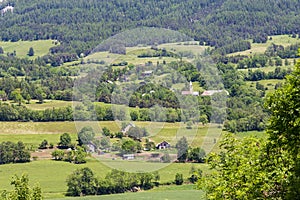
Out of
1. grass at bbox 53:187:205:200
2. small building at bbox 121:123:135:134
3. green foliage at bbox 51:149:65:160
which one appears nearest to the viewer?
grass at bbox 53:187:205:200

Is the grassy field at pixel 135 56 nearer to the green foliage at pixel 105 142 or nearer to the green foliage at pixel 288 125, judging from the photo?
the green foliage at pixel 105 142

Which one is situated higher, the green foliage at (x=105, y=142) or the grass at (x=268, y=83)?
the grass at (x=268, y=83)

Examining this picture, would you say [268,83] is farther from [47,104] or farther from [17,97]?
[17,97]

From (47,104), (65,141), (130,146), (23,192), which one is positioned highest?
(47,104)

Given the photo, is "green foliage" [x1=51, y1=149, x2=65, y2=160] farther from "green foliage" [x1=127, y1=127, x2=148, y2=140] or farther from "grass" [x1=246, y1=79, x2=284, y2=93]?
"grass" [x1=246, y1=79, x2=284, y2=93]

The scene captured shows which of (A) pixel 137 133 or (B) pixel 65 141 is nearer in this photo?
(A) pixel 137 133

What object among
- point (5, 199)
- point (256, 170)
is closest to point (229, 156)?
point (256, 170)

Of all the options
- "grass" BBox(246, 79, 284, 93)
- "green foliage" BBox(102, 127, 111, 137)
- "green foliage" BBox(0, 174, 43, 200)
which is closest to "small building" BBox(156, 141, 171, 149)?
"green foliage" BBox(102, 127, 111, 137)

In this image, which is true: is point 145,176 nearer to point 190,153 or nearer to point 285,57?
point 190,153

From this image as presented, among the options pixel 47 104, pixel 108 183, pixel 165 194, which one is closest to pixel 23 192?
pixel 165 194

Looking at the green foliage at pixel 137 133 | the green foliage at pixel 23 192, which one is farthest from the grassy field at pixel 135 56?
the green foliage at pixel 23 192

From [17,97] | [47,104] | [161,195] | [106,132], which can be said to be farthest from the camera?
[17,97]

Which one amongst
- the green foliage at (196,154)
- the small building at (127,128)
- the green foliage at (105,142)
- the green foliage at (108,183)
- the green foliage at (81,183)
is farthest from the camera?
the green foliage at (196,154)
